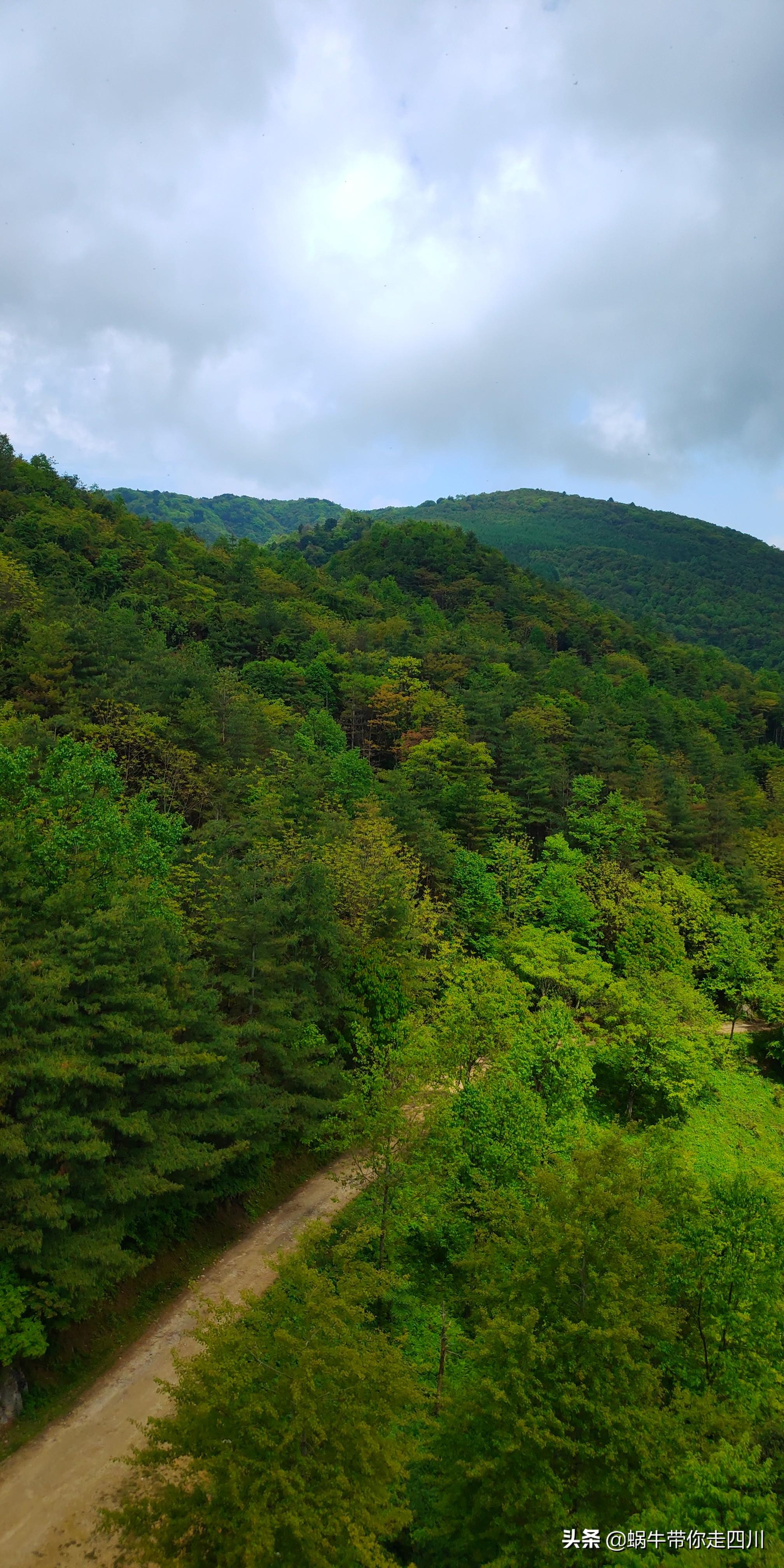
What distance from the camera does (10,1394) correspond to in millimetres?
13617

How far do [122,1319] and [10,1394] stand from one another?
3.03 metres

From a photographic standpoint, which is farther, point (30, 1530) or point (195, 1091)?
point (195, 1091)

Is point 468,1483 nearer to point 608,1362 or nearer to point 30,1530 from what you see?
point 608,1362

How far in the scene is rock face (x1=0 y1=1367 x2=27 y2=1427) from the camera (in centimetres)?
1339

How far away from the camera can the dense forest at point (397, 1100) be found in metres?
10.1

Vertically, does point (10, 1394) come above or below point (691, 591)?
below

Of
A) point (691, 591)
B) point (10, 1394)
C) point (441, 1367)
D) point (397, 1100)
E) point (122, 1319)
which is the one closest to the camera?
point (10, 1394)

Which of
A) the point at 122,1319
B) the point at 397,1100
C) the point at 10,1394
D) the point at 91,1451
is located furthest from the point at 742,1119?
the point at 10,1394

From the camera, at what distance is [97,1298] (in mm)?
14617

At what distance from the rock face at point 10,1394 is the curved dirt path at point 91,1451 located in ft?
1.94

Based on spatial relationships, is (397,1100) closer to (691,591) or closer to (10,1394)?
(10,1394)

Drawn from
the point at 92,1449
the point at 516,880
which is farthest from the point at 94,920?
the point at 516,880

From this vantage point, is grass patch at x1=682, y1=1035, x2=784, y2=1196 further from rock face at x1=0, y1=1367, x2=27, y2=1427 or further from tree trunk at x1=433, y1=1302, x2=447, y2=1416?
rock face at x1=0, y1=1367, x2=27, y2=1427

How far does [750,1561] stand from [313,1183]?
16.6 metres
